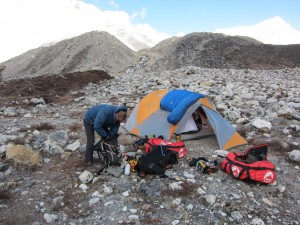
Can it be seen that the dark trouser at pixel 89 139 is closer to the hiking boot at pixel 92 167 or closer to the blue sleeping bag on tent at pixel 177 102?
the hiking boot at pixel 92 167

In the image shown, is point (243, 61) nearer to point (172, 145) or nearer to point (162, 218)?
point (172, 145)

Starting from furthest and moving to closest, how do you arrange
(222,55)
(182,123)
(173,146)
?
(222,55) → (182,123) → (173,146)

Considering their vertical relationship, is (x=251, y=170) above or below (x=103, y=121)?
below

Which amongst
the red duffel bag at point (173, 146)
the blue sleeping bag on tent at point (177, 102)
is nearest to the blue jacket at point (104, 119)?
the red duffel bag at point (173, 146)

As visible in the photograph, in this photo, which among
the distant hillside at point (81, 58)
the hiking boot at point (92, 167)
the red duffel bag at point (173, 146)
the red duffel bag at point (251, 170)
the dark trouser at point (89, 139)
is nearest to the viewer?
the red duffel bag at point (251, 170)

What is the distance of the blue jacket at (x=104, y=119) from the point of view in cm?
686

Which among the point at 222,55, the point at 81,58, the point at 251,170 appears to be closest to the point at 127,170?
the point at 251,170

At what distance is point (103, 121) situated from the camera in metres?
6.89

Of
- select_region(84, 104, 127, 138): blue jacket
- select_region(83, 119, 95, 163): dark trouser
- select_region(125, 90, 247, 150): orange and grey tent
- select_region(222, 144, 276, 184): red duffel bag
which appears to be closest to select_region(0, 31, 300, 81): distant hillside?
select_region(125, 90, 247, 150): orange and grey tent

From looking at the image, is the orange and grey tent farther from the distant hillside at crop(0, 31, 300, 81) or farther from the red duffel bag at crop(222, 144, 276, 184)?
the distant hillside at crop(0, 31, 300, 81)

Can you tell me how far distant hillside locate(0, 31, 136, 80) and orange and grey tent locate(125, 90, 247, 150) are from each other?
969 inches

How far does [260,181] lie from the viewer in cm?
652

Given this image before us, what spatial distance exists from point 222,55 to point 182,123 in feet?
85.9

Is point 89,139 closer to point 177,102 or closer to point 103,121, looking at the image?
point 103,121
